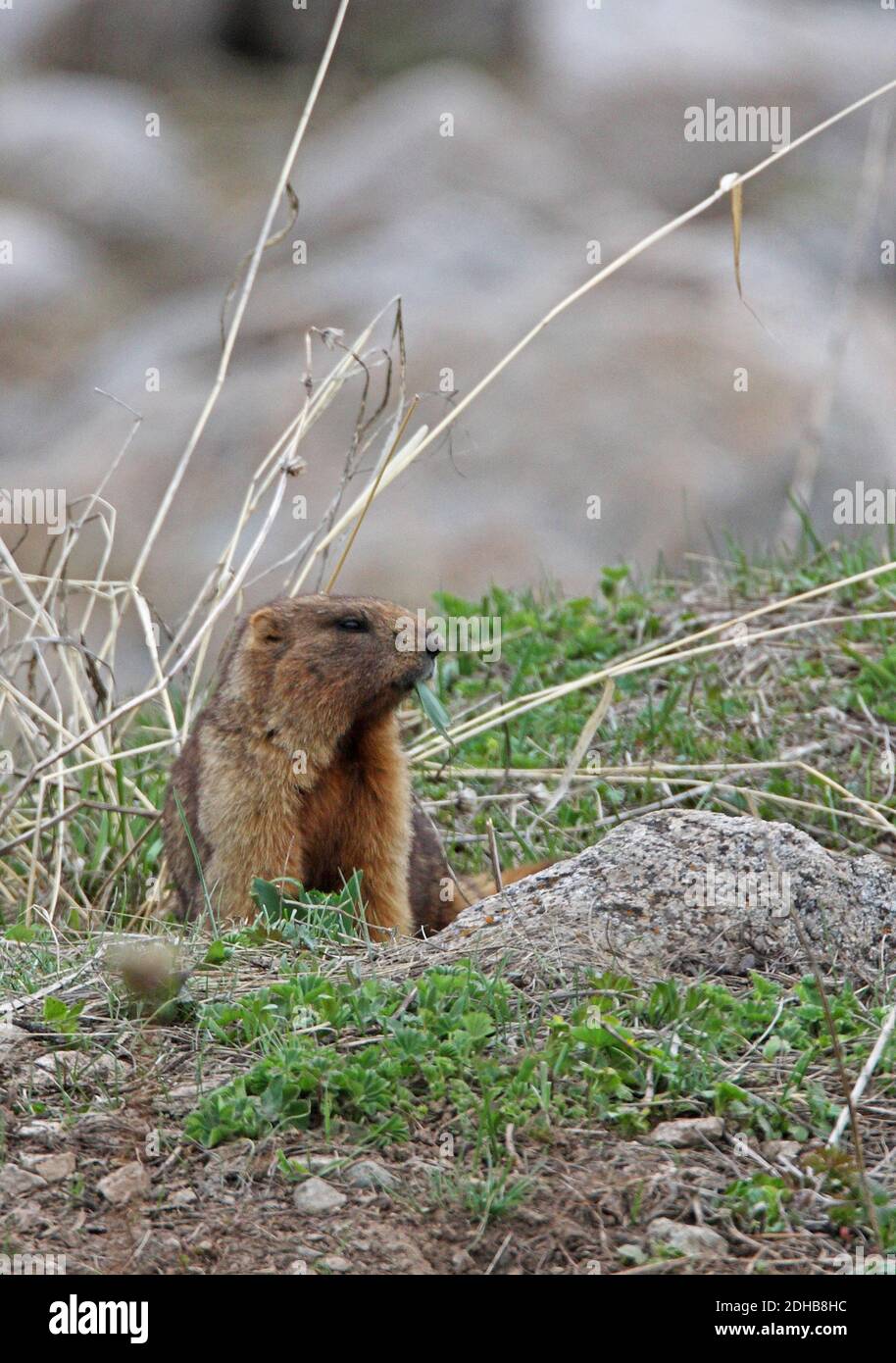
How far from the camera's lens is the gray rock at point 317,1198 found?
119 inches

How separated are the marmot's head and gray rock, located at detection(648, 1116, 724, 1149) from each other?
231cm

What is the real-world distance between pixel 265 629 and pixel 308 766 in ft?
1.73

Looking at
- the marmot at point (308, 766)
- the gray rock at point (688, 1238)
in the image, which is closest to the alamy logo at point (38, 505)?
the marmot at point (308, 766)

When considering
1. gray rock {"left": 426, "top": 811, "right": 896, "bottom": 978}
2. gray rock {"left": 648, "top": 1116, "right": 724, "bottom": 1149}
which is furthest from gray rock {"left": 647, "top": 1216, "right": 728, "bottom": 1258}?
gray rock {"left": 426, "top": 811, "right": 896, "bottom": 978}

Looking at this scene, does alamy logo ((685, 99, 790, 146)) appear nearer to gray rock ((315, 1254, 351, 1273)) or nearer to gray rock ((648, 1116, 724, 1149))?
gray rock ((648, 1116, 724, 1149))

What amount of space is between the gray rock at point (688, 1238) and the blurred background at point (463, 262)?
8266 mm

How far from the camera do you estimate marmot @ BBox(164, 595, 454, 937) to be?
5.22 metres

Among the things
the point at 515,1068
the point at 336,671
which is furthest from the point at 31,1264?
the point at 336,671

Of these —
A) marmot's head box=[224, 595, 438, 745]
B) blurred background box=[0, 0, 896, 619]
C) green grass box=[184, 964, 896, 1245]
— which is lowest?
green grass box=[184, 964, 896, 1245]

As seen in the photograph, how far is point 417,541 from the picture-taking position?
40.1ft

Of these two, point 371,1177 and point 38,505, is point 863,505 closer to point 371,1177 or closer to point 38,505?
point 38,505
